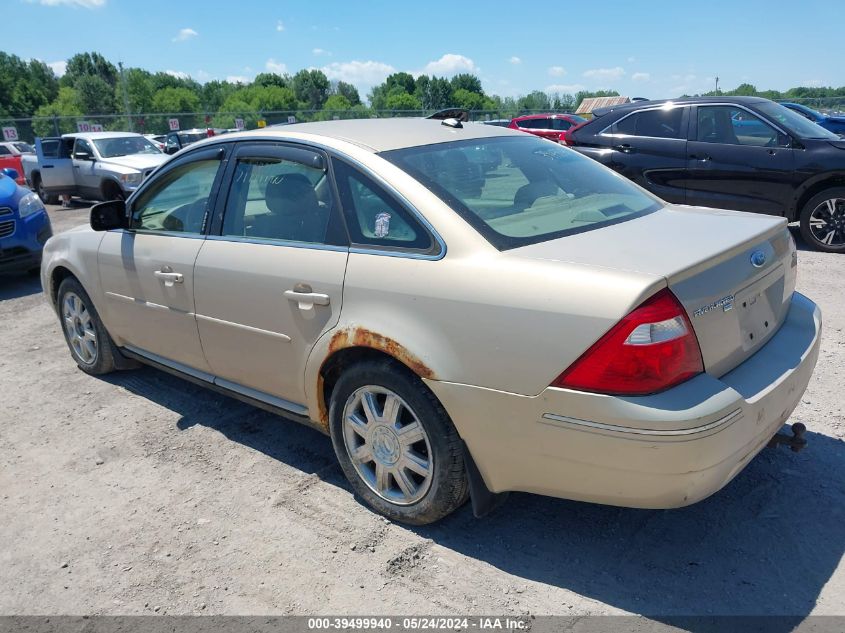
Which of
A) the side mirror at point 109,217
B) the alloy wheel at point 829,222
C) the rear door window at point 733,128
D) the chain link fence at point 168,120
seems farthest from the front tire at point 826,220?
the chain link fence at point 168,120

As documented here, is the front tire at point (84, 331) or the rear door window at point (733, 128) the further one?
the rear door window at point (733, 128)

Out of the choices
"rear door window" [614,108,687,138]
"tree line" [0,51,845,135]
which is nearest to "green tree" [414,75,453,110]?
"tree line" [0,51,845,135]

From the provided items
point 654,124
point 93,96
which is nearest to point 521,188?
point 654,124

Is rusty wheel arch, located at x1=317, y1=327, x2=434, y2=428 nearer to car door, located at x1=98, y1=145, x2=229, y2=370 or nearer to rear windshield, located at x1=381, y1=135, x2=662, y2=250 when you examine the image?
rear windshield, located at x1=381, y1=135, x2=662, y2=250

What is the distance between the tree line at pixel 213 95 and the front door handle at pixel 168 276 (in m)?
34.4

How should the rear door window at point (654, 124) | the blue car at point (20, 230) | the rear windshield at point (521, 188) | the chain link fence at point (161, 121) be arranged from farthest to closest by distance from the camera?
the chain link fence at point (161, 121), the rear door window at point (654, 124), the blue car at point (20, 230), the rear windshield at point (521, 188)

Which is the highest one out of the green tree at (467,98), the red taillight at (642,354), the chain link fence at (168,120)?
the green tree at (467,98)

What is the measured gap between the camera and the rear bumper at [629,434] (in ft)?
7.31

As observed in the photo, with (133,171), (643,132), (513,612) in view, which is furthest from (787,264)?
(133,171)

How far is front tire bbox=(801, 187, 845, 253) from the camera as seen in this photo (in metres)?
7.51

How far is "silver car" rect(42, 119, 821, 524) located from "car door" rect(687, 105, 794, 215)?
5.08 metres

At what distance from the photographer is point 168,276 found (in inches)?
150

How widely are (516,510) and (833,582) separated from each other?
1.26m

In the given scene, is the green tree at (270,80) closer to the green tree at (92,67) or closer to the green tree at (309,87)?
the green tree at (309,87)
